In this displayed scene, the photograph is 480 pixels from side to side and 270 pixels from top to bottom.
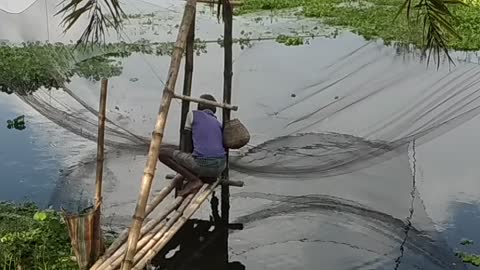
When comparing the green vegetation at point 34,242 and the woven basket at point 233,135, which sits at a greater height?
the woven basket at point 233,135

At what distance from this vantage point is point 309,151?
5.95 meters

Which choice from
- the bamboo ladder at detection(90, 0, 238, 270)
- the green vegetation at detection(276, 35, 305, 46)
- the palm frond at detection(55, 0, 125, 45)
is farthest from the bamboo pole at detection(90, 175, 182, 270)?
the green vegetation at detection(276, 35, 305, 46)

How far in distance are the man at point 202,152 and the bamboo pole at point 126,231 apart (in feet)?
0.33

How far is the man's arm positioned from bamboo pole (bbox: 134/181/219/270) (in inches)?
14.6

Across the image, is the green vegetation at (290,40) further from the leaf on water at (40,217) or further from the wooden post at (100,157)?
the wooden post at (100,157)

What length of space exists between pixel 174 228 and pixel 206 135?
3.18 feet

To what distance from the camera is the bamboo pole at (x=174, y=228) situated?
12.0 feet

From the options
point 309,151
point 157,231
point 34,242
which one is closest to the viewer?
point 157,231

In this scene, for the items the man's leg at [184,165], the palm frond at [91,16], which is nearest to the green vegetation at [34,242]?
the man's leg at [184,165]

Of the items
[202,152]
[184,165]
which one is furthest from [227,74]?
[184,165]

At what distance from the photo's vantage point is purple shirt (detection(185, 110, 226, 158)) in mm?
4867

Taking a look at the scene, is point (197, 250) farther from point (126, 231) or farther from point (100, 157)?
point (100, 157)

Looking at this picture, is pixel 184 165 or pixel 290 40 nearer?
pixel 184 165

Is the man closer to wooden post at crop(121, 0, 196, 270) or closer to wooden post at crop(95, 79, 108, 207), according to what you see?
wooden post at crop(95, 79, 108, 207)
